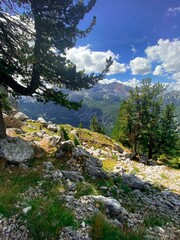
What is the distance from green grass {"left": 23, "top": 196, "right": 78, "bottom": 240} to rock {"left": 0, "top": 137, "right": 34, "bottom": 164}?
201 inches

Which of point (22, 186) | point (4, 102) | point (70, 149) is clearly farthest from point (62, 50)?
point (22, 186)

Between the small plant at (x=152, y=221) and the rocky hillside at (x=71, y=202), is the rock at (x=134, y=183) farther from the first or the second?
the small plant at (x=152, y=221)

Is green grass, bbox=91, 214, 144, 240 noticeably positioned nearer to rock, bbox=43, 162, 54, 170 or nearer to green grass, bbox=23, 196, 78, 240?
green grass, bbox=23, 196, 78, 240

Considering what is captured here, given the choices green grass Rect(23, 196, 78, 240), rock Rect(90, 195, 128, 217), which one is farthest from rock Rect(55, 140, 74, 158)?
green grass Rect(23, 196, 78, 240)

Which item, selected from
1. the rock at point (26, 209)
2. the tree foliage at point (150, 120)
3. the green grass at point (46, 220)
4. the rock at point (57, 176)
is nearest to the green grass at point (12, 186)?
the rock at point (26, 209)

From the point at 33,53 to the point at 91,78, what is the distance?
3920 mm

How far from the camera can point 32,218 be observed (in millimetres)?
5852

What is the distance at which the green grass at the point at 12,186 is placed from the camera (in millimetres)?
6213

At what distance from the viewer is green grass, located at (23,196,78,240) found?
557cm

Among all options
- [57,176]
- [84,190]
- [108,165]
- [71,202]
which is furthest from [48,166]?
[108,165]

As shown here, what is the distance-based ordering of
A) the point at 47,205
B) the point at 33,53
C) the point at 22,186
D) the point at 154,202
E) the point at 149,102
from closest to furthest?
the point at 47,205, the point at 22,186, the point at 154,202, the point at 33,53, the point at 149,102

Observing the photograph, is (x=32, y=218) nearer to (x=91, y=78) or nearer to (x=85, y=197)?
(x=85, y=197)

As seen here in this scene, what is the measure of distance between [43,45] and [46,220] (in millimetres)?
9789

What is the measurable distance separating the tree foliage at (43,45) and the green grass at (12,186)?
17.9 feet
